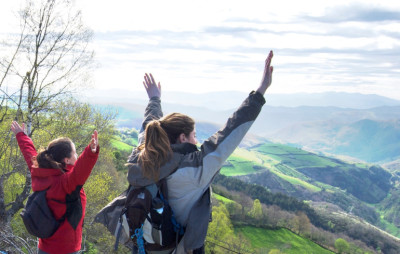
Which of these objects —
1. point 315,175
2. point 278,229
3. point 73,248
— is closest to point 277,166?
point 315,175

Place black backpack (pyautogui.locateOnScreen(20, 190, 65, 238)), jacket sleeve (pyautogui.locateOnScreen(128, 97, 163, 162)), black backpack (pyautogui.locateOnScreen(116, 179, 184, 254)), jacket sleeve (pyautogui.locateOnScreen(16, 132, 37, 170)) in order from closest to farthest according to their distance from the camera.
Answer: black backpack (pyautogui.locateOnScreen(116, 179, 184, 254)) < black backpack (pyautogui.locateOnScreen(20, 190, 65, 238)) < jacket sleeve (pyautogui.locateOnScreen(128, 97, 163, 162)) < jacket sleeve (pyautogui.locateOnScreen(16, 132, 37, 170))

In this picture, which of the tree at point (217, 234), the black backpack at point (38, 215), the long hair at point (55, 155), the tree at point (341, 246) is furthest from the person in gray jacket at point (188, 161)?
the tree at point (341, 246)

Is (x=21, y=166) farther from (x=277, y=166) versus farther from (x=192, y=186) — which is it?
(x=277, y=166)

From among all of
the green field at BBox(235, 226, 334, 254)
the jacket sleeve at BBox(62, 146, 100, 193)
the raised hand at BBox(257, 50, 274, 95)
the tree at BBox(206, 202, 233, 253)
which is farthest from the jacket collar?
the green field at BBox(235, 226, 334, 254)

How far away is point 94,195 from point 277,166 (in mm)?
169822

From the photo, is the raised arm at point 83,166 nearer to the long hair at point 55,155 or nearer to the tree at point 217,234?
the long hair at point 55,155

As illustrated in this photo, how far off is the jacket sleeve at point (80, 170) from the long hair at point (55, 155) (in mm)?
174

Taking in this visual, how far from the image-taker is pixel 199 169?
3.23 meters

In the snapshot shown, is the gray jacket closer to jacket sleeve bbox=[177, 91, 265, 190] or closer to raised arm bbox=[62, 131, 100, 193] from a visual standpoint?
jacket sleeve bbox=[177, 91, 265, 190]

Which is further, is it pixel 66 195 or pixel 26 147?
pixel 26 147

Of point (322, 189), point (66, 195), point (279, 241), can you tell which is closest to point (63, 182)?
point (66, 195)

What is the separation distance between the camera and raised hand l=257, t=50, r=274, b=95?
3409 millimetres

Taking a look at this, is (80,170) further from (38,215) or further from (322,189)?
(322,189)

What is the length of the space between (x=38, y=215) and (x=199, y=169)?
1971 mm
